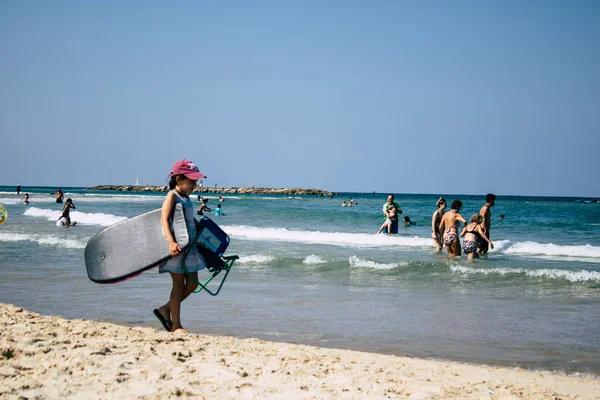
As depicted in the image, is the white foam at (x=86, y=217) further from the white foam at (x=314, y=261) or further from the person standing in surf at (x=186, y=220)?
the person standing in surf at (x=186, y=220)

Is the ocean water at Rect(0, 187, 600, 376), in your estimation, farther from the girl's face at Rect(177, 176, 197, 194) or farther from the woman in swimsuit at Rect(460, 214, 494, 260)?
the girl's face at Rect(177, 176, 197, 194)

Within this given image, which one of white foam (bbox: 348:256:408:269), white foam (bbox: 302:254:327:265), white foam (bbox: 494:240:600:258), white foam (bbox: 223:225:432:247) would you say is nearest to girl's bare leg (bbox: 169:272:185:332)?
white foam (bbox: 348:256:408:269)

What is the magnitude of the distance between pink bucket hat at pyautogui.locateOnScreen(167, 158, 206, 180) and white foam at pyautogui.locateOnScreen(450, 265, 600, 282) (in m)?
6.87

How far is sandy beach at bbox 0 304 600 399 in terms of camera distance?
3379 mm

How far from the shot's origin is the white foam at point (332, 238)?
1759 cm

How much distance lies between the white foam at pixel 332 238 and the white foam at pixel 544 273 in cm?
623

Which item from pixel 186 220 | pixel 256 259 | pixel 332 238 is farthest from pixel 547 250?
pixel 186 220

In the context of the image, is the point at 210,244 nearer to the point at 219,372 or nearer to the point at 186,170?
the point at 186,170

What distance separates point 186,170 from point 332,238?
15163mm

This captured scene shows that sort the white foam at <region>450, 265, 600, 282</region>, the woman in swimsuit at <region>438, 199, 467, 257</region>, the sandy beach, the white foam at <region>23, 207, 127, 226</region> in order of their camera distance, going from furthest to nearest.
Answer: the white foam at <region>23, 207, 127, 226</region>
the woman in swimsuit at <region>438, 199, 467, 257</region>
the white foam at <region>450, 265, 600, 282</region>
the sandy beach

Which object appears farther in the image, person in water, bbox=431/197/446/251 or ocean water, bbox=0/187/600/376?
person in water, bbox=431/197/446/251

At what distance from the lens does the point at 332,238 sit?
19719mm

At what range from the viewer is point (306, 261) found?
11695mm

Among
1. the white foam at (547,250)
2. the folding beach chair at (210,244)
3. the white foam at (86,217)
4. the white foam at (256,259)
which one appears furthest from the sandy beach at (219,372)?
the white foam at (86,217)
